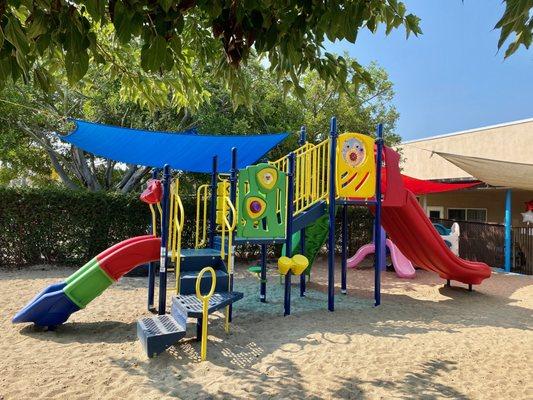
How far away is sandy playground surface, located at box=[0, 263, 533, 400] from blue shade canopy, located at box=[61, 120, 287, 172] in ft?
8.11

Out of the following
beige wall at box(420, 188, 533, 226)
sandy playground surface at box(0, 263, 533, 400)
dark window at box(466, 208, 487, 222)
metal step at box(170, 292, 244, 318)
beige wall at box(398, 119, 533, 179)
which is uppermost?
beige wall at box(398, 119, 533, 179)

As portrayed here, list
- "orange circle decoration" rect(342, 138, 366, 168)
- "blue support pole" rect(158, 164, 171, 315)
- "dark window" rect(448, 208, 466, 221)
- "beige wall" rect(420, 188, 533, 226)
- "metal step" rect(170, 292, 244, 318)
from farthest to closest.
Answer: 1. "dark window" rect(448, 208, 466, 221)
2. "beige wall" rect(420, 188, 533, 226)
3. "orange circle decoration" rect(342, 138, 366, 168)
4. "blue support pole" rect(158, 164, 171, 315)
5. "metal step" rect(170, 292, 244, 318)

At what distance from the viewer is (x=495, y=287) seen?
8.78m

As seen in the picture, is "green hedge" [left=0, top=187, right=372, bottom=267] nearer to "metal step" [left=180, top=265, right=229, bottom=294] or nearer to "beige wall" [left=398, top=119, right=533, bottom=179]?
"metal step" [left=180, top=265, right=229, bottom=294]

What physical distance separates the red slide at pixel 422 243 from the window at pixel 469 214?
8.10 meters

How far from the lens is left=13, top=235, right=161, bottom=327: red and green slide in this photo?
4805 millimetres

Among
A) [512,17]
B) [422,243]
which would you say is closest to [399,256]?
[422,243]

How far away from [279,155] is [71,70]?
11006mm

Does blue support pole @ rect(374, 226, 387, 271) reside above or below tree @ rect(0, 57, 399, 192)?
below

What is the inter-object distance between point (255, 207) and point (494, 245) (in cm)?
905

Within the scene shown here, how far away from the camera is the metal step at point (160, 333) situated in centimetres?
395

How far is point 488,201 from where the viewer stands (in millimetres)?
15328

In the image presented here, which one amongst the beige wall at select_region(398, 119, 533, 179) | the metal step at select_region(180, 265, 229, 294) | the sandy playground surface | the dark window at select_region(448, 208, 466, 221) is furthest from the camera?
the dark window at select_region(448, 208, 466, 221)

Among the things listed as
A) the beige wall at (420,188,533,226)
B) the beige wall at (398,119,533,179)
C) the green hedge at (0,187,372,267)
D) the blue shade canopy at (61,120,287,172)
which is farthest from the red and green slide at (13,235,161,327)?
the beige wall at (420,188,533,226)
